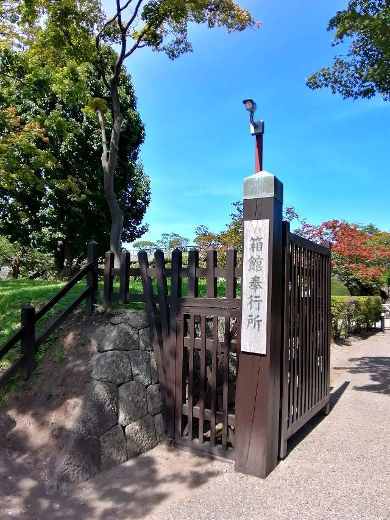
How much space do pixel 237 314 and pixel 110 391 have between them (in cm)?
147

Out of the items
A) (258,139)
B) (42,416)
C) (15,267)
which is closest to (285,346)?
(258,139)

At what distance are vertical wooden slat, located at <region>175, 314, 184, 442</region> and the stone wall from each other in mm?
246

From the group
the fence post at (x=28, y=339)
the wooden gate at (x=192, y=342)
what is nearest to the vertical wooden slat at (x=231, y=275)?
the wooden gate at (x=192, y=342)

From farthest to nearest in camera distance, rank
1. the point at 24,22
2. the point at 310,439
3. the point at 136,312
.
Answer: the point at 24,22
the point at 136,312
the point at 310,439

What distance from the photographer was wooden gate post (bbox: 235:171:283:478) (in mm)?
3193

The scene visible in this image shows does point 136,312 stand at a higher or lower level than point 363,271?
lower

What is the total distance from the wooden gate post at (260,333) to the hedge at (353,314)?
24.5 feet

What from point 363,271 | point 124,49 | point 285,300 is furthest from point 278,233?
point 363,271

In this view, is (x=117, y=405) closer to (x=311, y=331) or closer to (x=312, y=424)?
(x=311, y=331)

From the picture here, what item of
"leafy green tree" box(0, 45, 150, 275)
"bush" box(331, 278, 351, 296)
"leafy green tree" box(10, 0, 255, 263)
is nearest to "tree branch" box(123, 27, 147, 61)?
"leafy green tree" box(10, 0, 255, 263)

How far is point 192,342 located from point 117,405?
3.12ft

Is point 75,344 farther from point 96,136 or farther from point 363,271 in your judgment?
point 363,271

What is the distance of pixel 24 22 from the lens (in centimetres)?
783

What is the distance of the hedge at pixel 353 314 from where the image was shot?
1035 cm
